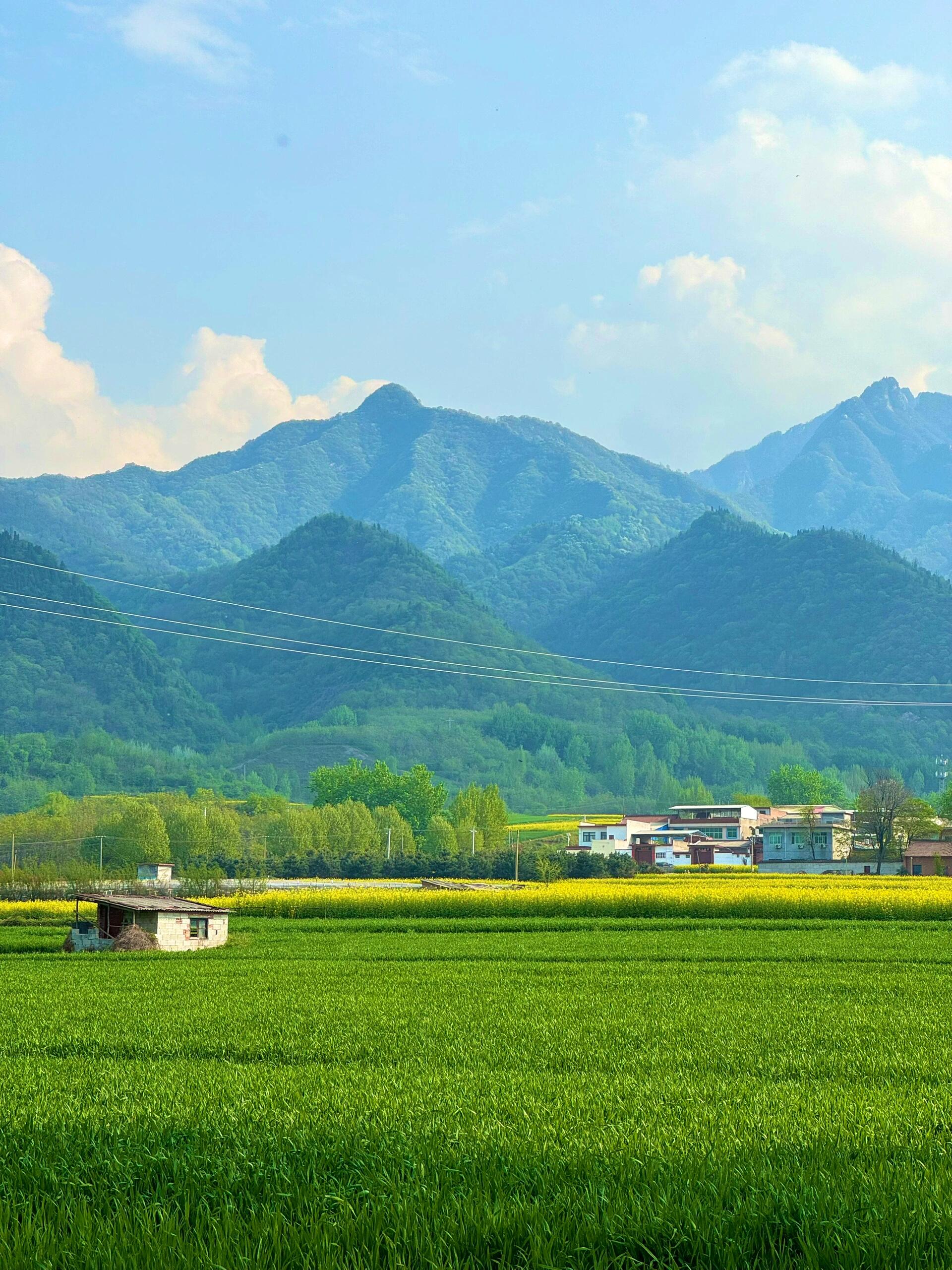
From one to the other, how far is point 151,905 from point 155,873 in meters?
54.0

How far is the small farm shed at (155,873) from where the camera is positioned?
99.8m

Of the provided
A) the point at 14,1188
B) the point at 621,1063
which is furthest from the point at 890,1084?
the point at 14,1188

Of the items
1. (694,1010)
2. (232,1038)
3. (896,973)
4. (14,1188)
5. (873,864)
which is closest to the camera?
(14,1188)

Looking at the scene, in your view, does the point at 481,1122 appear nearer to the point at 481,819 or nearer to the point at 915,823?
the point at 915,823

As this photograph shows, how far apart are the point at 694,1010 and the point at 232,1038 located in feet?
32.9

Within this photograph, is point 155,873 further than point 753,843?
No

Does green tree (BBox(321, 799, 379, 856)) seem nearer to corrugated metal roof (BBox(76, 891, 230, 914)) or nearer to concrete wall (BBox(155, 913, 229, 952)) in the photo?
corrugated metal roof (BBox(76, 891, 230, 914))

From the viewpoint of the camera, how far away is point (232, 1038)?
76.6ft

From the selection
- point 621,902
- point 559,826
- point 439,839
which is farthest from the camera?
point 559,826

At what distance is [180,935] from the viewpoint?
50438 mm

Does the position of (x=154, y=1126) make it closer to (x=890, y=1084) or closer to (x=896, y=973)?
(x=890, y=1084)

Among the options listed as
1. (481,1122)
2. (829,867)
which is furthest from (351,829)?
(481,1122)

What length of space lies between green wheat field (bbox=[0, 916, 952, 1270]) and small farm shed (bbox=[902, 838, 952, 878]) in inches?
2936

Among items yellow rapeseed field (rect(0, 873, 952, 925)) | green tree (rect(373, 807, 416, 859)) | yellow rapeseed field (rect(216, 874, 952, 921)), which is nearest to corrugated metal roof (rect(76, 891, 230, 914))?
yellow rapeseed field (rect(0, 873, 952, 925))
